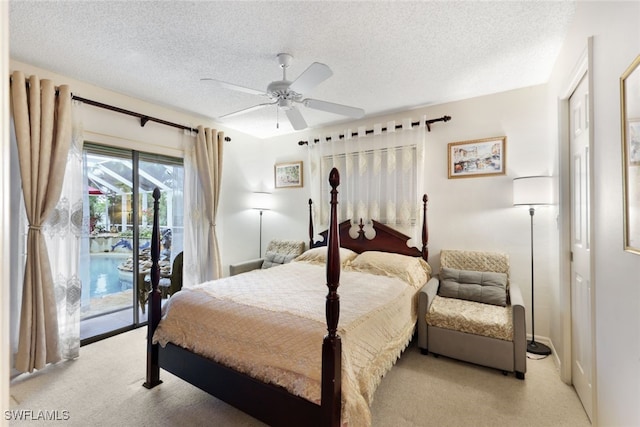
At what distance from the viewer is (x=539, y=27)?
2094 millimetres

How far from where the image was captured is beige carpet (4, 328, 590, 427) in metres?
1.92

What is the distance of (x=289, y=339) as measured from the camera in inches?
66.1

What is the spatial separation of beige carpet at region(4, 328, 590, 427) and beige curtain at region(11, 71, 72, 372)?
10.0 inches

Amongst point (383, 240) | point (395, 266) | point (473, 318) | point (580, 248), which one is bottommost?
point (473, 318)

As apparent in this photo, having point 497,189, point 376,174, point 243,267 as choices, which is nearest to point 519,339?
point 497,189

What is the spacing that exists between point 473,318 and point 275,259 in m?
2.78

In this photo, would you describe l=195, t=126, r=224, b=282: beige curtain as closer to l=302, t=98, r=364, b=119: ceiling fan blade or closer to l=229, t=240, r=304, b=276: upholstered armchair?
l=229, t=240, r=304, b=276: upholstered armchair

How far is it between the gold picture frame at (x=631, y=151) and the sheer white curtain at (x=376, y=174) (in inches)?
90.7

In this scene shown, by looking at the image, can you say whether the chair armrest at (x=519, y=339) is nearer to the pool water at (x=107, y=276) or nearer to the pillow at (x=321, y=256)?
the pillow at (x=321, y=256)

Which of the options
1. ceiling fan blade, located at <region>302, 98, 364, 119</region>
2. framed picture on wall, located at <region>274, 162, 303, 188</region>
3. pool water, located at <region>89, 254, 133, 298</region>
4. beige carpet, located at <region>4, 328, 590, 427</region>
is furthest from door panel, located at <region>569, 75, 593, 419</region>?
pool water, located at <region>89, 254, 133, 298</region>

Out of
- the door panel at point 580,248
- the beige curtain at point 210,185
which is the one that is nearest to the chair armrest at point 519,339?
the door panel at point 580,248

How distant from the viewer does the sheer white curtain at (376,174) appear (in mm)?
3652

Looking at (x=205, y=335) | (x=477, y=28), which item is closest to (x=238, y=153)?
(x=205, y=335)

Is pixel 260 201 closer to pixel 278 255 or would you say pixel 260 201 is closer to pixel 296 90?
pixel 278 255
